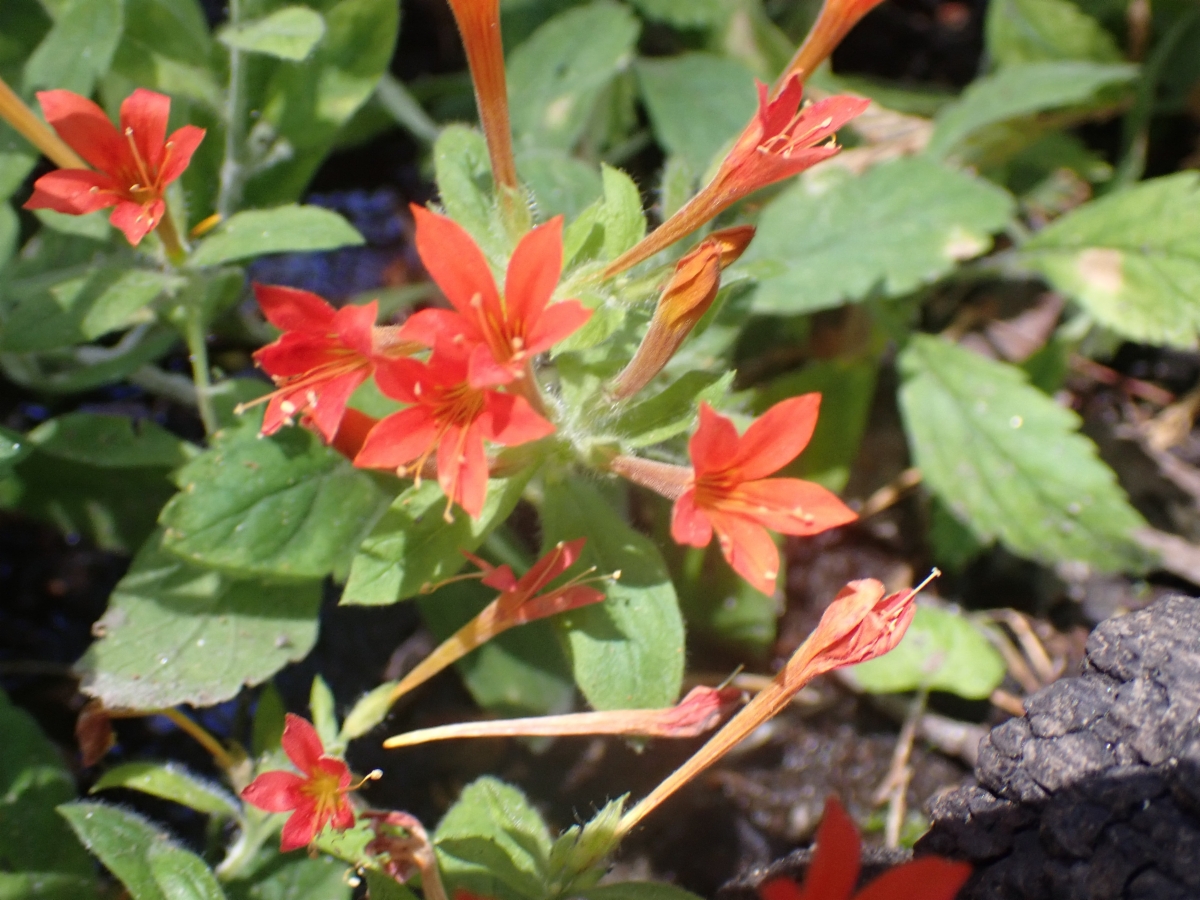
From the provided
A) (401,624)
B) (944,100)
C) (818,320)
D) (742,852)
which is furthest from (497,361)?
(944,100)

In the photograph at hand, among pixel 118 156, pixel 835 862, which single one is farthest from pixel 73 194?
pixel 835 862

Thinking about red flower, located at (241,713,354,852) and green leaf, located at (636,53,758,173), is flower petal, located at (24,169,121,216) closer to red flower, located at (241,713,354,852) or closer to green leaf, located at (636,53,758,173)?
red flower, located at (241,713,354,852)

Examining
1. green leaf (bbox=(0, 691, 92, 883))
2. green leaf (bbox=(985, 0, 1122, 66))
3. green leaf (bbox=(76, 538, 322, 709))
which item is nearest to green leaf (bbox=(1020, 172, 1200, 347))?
green leaf (bbox=(985, 0, 1122, 66))

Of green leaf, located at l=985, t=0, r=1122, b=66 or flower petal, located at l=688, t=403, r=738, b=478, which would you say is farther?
green leaf, located at l=985, t=0, r=1122, b=66

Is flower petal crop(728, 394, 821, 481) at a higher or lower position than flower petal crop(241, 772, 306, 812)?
higher

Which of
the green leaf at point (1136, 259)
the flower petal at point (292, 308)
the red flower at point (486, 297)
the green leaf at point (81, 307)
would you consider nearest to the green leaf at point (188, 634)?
the green leaf at point (81, 307)

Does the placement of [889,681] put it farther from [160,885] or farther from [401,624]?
[160,885]

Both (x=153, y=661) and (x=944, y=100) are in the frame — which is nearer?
(x=153, y=661)
